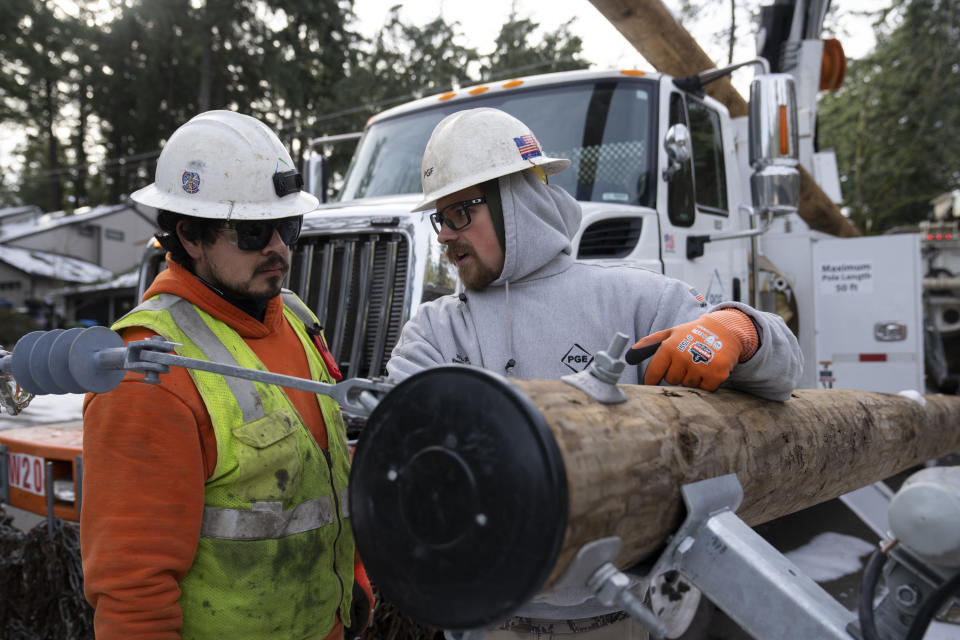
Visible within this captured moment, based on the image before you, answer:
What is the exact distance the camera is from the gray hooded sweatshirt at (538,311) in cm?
196

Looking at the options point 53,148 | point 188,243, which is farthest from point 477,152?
point 53,148

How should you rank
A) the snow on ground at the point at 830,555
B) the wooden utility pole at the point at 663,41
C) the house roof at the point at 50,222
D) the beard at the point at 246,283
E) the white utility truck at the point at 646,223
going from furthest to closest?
the house roof at the point at 50,222 → the wooden utility pole at the point at 663,41 → the snow on ground at the point at 830,555 → the white utility truck at the point at 646,223 → the beard at the point at 246,283

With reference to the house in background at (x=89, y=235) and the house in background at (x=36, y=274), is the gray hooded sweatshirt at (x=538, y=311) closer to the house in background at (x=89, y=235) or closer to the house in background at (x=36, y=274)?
the house in background at (x=36, y=274)

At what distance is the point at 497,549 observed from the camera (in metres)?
1.02

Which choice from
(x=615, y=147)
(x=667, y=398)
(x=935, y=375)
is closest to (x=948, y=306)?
(x=935, y=375)

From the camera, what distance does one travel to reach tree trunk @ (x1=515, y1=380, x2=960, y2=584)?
1.10 meters

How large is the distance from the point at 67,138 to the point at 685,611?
3987 centimetres

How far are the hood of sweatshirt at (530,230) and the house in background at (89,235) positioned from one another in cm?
3146

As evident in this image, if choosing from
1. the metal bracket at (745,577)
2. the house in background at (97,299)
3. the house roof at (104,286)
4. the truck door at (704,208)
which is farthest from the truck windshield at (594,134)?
the house roof at (104,286)

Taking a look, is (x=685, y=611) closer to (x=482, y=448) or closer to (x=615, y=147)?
(x=482, y=448)

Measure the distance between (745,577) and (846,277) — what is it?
17.3 ft

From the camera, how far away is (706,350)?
4.98 feet

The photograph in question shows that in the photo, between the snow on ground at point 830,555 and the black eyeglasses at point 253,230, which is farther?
the snow on ground at point 830,555

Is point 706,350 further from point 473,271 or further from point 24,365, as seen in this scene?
point 24,365
